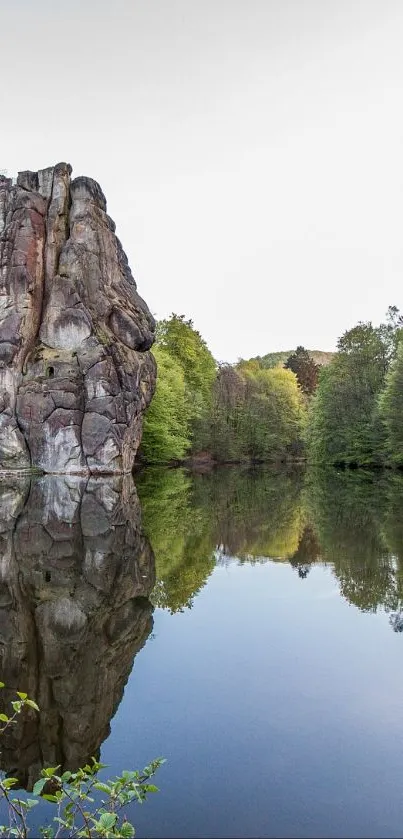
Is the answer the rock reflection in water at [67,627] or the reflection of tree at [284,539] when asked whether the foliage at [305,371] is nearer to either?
the reflection of tree at [284,539]

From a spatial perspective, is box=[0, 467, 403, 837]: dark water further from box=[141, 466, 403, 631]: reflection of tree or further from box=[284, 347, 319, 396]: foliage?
box=[284, 347, 319, 396]: foliage

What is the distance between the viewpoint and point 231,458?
69938mm

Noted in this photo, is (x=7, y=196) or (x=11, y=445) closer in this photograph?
(x=11, y=445)

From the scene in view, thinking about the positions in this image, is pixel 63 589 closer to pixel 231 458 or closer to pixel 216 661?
pixel 216 661

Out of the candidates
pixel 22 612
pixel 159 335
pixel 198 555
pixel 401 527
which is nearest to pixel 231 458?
pixel 159 335

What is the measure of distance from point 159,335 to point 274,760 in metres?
61.3

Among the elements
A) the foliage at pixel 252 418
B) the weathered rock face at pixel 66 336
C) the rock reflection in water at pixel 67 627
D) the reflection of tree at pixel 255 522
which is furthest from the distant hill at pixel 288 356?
the rock reflection in water at pixel 67 627

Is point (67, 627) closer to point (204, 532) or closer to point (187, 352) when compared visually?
point (204, 532)

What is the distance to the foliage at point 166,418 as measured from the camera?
1987 inches

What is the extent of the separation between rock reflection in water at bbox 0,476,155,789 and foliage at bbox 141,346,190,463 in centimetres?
3279

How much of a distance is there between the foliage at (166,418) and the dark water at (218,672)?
114 ft

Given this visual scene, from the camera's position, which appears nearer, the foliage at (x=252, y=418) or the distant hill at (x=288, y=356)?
the foliage at (x=252, y=418)

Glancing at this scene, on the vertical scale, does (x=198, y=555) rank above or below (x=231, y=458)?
below

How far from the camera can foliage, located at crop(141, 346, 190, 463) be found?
50.5 meters
